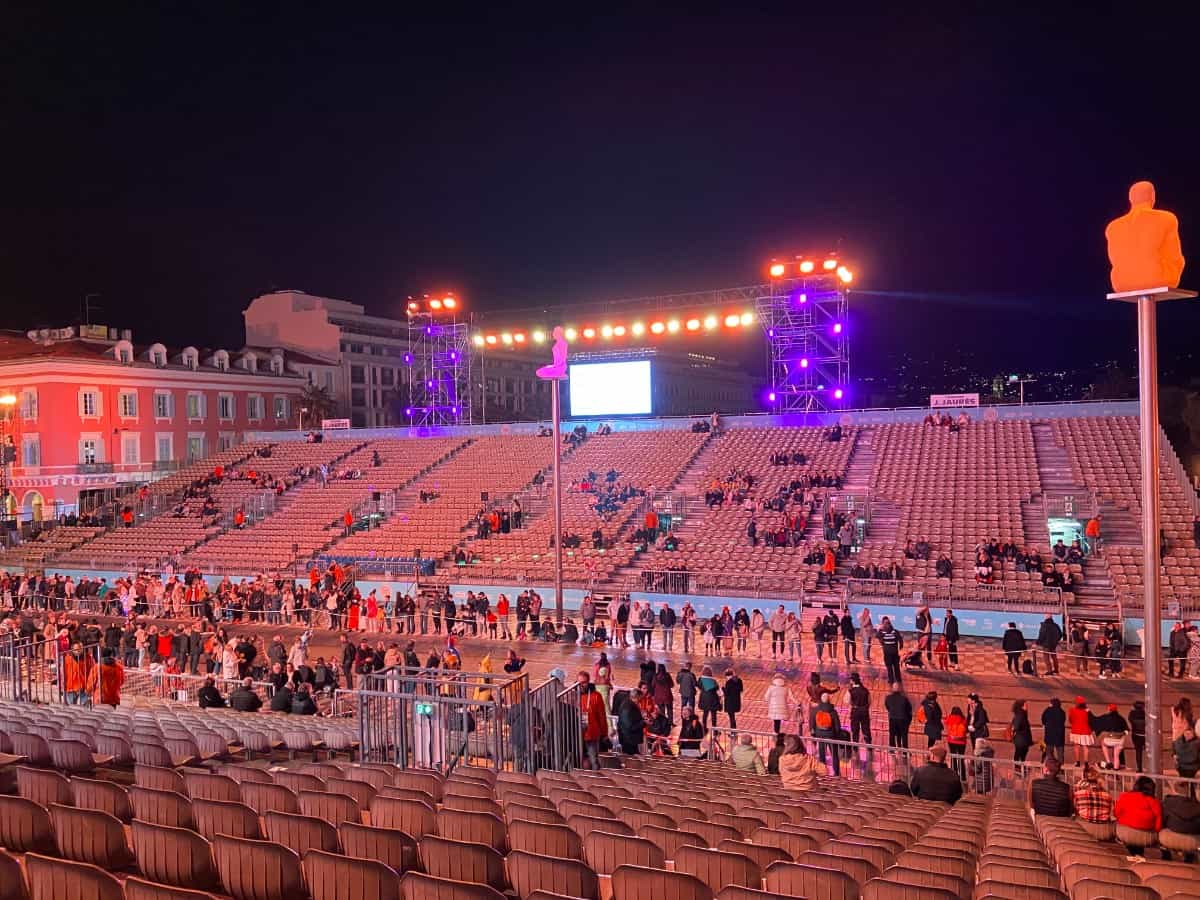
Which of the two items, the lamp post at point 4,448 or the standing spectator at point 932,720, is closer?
the standing spectator at point 932,720

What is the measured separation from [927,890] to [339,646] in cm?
2251

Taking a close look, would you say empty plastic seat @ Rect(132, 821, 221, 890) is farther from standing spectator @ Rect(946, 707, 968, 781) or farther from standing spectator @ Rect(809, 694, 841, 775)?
standing spectator @ Rect(946, 707, 968, 781)

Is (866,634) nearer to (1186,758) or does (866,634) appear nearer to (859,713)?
(859,713)

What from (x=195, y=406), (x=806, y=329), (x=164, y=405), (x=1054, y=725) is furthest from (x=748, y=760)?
(x=195, y=406)

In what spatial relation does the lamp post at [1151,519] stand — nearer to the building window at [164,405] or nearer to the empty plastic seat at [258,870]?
the empty plastic seat at [258,870]

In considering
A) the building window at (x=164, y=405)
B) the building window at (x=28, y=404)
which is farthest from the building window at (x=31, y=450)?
the building window at (x=164, y=405)

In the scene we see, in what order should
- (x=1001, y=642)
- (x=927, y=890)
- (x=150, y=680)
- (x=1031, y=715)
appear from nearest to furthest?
(x=927, y=890) < (x=1031, y=715) < (x=150, y=680) < (x=1001, y=642)

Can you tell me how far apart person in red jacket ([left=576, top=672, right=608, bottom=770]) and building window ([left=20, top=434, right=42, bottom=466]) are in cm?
4424

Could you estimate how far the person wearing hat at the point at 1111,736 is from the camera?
12.8 m

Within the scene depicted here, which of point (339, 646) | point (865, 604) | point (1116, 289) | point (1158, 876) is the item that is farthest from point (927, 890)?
point (339, 646)

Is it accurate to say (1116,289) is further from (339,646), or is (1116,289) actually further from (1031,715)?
(339,646)

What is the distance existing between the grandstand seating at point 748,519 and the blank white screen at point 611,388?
454cm

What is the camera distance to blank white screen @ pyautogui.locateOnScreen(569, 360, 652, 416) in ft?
131

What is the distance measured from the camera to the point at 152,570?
3416 centimetres
